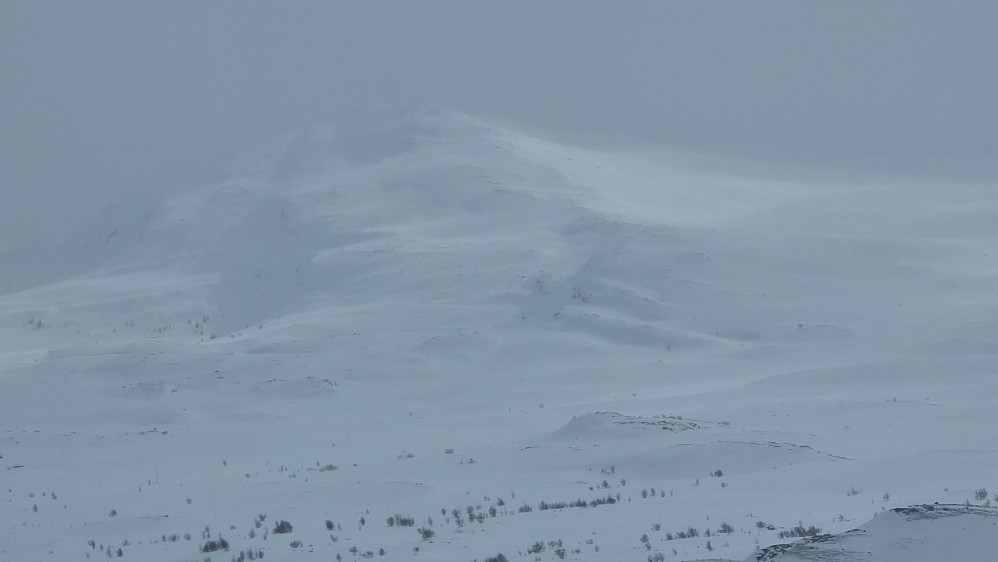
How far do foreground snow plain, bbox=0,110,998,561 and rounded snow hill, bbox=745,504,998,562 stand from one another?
142cm

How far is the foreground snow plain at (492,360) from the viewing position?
11.9 meters

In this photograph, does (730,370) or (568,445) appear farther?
(730,370)

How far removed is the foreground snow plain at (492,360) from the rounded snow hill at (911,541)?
142 cm

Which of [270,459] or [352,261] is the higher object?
[352,261]

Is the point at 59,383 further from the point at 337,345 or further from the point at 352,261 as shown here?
the point at 352,261

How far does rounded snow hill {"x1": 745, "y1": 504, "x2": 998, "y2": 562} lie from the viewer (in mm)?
7051

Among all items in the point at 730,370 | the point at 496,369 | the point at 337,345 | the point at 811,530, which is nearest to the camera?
the point at 811,530

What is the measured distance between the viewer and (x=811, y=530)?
9336mm

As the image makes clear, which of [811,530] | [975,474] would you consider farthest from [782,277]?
[811,530]

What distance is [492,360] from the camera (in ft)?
82.9

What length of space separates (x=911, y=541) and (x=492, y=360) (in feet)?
59.8

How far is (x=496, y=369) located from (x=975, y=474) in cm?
1337

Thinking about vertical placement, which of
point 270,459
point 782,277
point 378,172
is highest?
point 378,172

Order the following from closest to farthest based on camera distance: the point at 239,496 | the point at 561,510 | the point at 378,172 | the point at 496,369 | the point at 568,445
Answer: the point at 561,510
the point at 239,496
the point at 568,445
the point at 496,369
the point at 378,172
